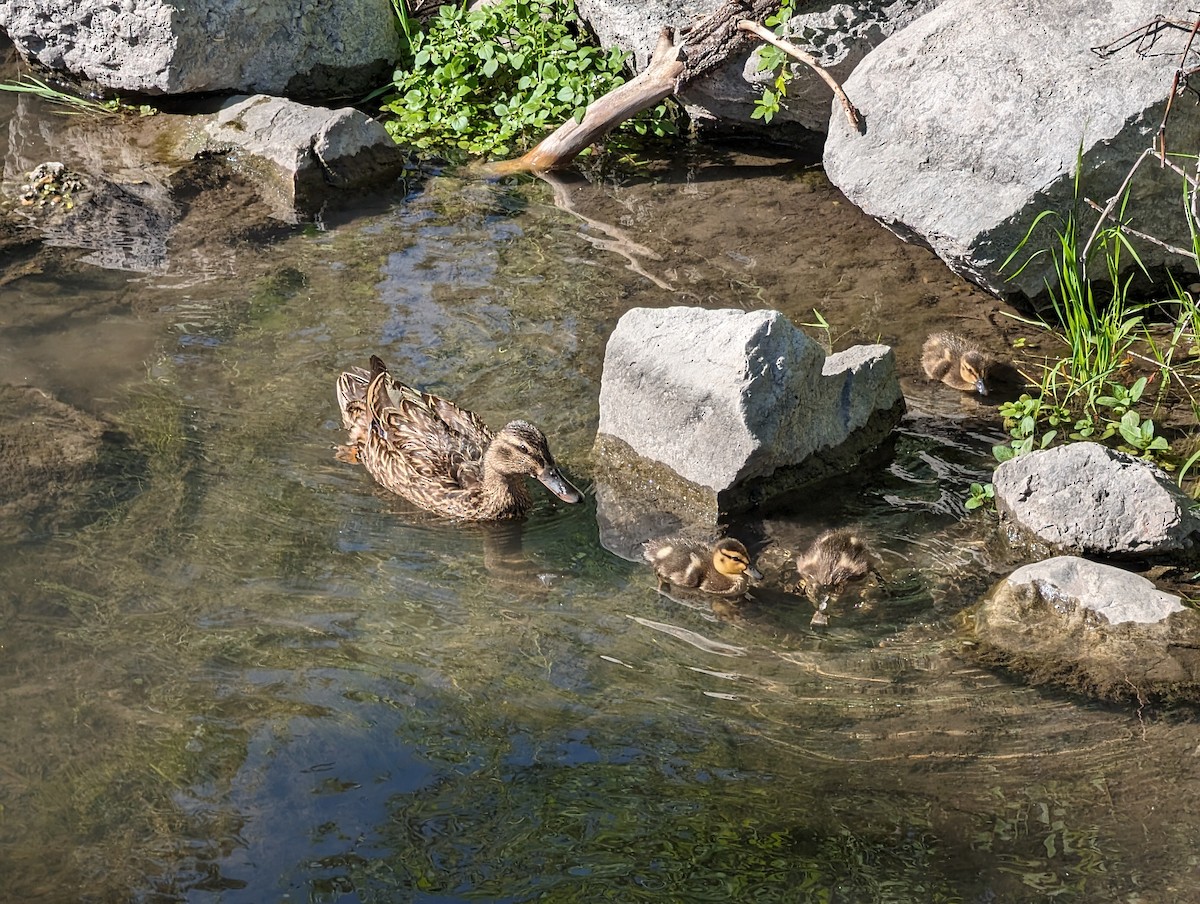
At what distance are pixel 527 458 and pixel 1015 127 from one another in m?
3.34

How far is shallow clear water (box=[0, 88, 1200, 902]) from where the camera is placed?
13.1 ft

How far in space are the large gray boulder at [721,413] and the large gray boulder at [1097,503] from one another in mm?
883

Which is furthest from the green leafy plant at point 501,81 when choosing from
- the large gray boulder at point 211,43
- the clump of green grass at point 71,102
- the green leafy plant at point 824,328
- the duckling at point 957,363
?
the duckling at point 957,363

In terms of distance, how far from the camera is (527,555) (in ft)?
19.0

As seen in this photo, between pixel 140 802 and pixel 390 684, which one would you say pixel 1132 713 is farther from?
pixel 140 802

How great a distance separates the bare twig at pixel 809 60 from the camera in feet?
25.3

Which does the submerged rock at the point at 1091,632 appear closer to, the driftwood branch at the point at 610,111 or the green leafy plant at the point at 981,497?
the green leafy plant at the point at 981,497

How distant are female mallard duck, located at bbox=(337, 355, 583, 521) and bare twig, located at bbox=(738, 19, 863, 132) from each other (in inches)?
119

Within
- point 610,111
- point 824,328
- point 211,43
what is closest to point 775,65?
point 610,111

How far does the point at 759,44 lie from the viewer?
8945 mm

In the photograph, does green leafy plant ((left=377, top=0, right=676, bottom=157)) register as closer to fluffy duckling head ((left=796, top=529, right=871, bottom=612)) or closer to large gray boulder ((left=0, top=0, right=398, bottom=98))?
large gray boulder ((left=0, top=0, right=398, bottom=98))

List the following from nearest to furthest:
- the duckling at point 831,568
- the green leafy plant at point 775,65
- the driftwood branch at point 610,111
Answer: the duckling at point 831,568 < the green leafy plant at point 775,65 < the driftwood branch at point 610,111

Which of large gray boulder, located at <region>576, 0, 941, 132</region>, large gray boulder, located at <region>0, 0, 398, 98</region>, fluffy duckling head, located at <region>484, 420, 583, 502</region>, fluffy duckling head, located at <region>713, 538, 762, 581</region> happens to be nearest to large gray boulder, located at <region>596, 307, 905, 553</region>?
fluffy duckling head, located at <region>484, 420, 583, 502</region>

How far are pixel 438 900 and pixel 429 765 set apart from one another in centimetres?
59
